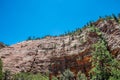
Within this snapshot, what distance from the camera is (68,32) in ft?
331

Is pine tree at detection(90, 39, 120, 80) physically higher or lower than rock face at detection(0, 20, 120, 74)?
lower

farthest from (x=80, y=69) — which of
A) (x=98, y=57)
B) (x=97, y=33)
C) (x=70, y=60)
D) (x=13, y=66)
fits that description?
(x=98, y=57)

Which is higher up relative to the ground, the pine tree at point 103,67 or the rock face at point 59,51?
the rock face at point 59,51

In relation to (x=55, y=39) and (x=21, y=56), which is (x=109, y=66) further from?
(x=55, y=39)

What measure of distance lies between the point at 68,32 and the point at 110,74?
198 feet

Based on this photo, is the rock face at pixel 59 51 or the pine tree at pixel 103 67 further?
the rock face at pixel 59 51

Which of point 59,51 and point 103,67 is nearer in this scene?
point 103,67

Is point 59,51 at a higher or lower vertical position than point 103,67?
higher

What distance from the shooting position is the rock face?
262ft

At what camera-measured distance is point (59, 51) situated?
8769 cm

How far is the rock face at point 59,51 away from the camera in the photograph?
79.8 m

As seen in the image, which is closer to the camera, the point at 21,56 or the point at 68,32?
the point at 21,56

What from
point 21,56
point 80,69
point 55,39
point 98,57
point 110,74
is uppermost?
point 55,39

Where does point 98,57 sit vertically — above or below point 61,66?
below
